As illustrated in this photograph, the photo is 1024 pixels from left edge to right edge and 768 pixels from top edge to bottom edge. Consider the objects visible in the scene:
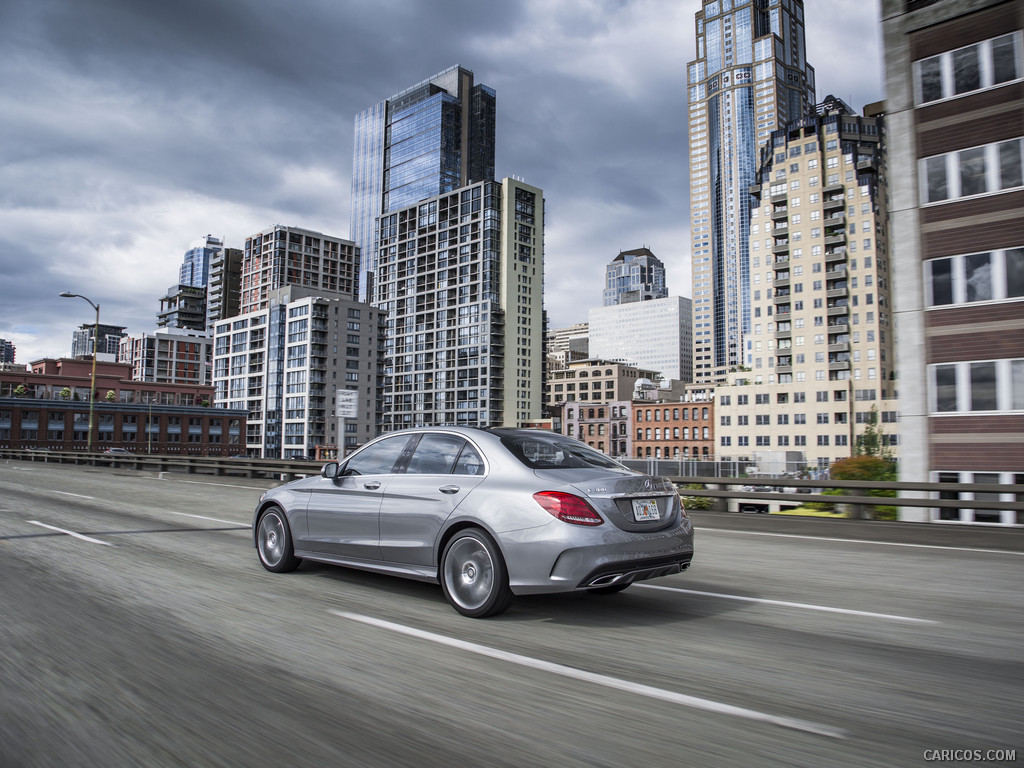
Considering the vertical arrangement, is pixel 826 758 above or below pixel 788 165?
below

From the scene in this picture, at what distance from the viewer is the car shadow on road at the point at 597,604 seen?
18.1 feet

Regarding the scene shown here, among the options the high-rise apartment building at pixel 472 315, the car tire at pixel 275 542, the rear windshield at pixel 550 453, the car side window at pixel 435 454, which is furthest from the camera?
the high-rise apartment building at pixel 472 315

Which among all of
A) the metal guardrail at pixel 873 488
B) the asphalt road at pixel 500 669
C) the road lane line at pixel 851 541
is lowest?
the road lane line at pixel 851 541

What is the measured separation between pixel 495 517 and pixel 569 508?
1.88ft

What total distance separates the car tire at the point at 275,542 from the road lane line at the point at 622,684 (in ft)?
7.28

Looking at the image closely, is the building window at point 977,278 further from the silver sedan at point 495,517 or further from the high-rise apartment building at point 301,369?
the high-rise apartment building at point 301,369

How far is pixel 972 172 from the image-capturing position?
20.6m

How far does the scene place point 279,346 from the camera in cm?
13612

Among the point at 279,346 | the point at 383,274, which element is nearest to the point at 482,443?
the point at 279,346

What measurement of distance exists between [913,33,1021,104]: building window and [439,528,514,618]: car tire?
22.2m

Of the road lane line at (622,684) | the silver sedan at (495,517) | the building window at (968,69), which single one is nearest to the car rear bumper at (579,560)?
the silver sedan at (495,517)

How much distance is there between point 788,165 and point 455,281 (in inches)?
2608

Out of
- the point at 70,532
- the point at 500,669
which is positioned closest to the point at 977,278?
the point at 500,669

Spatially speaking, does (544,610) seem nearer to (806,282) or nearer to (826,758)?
(826,758)
